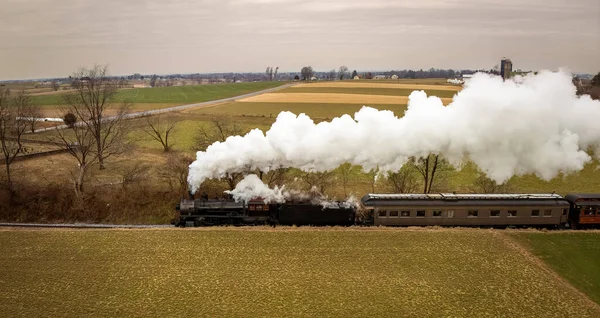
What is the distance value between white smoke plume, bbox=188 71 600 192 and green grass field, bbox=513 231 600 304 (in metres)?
4.80

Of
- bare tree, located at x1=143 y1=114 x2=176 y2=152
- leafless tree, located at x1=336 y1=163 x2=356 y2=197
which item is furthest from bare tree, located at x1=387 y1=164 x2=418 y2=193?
bare tree, located at x1=143 y1=114 x2=176 y2=152

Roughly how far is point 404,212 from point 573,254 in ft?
35.6

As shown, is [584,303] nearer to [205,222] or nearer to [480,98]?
[480,98]

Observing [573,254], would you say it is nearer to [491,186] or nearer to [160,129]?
[491,186]

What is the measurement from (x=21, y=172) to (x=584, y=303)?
50.9 m

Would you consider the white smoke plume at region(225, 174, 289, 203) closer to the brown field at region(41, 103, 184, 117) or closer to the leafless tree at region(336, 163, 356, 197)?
the leafless tree at region(336, 163, 356, 197)

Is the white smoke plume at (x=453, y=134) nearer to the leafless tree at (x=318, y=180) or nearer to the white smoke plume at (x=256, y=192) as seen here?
the white smoke plume at (x=256, y=192)

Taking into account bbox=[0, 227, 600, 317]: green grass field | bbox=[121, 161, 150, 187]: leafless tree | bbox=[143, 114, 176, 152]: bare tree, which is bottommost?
bbox=[0, 227, 600, 317]: green grass field

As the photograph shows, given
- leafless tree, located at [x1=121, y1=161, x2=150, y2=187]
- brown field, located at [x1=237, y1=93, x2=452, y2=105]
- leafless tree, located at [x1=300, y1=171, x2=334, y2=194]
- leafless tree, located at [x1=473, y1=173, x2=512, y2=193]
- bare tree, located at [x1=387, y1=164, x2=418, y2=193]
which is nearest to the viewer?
leafless tree, located at [x1=300, y1=171, x2=334, y2=194]

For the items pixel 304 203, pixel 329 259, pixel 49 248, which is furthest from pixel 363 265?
pixel 49 248

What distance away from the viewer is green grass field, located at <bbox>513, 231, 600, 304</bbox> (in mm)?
23469

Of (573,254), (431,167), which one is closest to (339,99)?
(431,167)

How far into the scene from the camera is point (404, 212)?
3075 cm

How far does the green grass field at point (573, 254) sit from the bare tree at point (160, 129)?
4308cm
